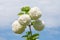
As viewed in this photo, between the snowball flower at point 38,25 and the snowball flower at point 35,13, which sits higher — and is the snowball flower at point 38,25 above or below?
below

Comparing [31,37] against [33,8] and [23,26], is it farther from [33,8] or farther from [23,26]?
[33,8]

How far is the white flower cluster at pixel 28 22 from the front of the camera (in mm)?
3689

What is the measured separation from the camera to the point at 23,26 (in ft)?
12.3

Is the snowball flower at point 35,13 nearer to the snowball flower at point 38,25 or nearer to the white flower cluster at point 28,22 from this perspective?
the white flower cluster at point 28,22

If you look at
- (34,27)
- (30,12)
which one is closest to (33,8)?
(30,12)

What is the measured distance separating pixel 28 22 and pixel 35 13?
188 mm

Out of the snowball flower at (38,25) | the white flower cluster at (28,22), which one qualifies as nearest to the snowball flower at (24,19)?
the white flower cluster at (28,22)

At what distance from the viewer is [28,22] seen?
12.1ft

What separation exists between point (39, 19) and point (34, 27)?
0.17 metres

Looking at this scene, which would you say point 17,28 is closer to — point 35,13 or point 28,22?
point 28,22

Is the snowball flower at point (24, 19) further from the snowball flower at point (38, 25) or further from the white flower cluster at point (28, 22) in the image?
the snowball flower at point (38, 25)

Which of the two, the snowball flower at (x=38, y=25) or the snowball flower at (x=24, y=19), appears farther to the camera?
the snowball flower at (x=38, y=25)

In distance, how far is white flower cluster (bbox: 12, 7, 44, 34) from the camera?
145 inches

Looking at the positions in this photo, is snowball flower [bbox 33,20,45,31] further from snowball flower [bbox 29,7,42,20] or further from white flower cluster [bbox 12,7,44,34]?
snowball flower [bbox 29,7,42,20]
